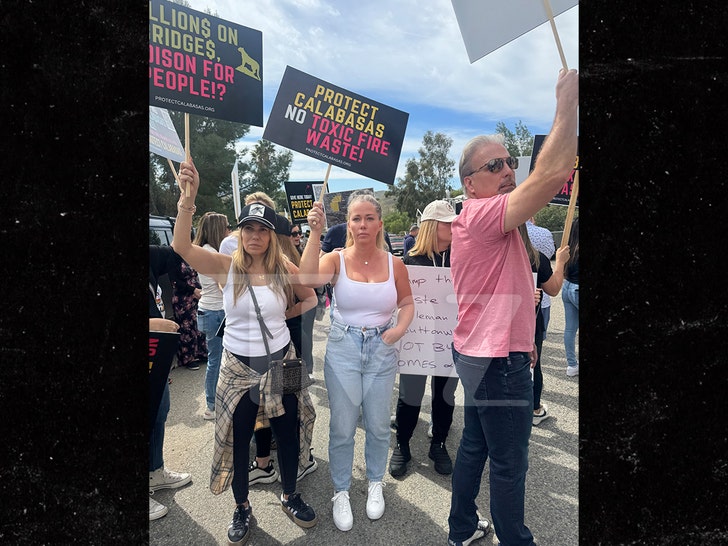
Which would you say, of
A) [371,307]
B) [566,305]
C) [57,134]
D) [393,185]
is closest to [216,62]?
[57,134]

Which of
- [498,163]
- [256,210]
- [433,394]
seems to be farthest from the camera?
[433,394]

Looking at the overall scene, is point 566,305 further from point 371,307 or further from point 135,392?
point 135,392

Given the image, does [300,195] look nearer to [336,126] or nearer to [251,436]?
[336,126]

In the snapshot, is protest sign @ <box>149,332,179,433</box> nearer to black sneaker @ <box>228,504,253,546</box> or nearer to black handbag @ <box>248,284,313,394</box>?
black handbag @ <box>248,284,313,394</box>

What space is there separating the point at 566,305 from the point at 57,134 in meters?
2.29

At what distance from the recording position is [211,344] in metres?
2.43

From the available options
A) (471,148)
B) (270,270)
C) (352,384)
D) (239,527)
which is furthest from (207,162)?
(239,527)

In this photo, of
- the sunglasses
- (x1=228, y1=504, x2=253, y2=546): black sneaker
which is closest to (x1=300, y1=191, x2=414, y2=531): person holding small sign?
(x1=228, y1=504, x2=253, y2=546): black sneaker

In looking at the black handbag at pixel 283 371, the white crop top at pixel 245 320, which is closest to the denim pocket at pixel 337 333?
the black handbag at pixel 283 371

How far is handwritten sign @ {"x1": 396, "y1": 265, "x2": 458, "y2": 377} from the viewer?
2.37 meters

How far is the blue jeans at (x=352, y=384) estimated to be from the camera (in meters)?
2.05

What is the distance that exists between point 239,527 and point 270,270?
1188 mm

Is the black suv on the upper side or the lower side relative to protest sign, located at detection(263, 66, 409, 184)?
lower
